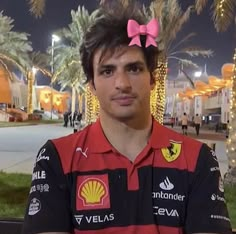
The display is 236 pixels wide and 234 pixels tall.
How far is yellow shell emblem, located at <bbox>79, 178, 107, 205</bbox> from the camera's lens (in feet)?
5.91

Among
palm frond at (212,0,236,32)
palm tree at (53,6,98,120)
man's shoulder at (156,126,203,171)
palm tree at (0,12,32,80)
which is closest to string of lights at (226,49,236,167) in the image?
palm frond at (212,0,236,32)

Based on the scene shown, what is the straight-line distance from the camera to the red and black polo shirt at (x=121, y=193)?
1.79 m

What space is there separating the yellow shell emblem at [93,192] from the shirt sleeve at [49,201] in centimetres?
7

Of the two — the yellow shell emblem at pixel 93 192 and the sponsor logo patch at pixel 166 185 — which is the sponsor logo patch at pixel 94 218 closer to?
the yellow shell emblem at pixel 93 192

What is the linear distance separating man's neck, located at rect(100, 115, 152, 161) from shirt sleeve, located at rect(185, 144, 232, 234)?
257 mm

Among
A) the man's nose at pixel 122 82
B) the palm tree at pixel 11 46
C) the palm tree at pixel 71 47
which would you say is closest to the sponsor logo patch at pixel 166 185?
the man's nose at pixel 122 82

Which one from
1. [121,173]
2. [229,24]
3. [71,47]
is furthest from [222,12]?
[71,47]

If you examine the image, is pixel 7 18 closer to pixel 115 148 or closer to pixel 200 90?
pixel 200 90

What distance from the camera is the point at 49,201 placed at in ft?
5.90

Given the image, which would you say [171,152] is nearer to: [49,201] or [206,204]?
[206,204]

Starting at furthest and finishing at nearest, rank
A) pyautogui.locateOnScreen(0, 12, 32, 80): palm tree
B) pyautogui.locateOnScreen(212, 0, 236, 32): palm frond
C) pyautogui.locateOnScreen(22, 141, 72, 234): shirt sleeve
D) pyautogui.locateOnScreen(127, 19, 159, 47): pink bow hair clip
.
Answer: pyautogui.locateOnScreen(0, 12, 32, 80): palm tree < pyautogui.locateOnScreen(212, 0, 236, 32): palm frond < pyautogui.locateOnScreen(127, 19, 159, 47): pink bow hair clip < pyautogui.locateOnScreen(22, 141, 72, 234): shirt sleeve

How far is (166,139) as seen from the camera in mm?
1973

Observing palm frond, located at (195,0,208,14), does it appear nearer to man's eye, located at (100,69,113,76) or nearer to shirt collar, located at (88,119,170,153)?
shirt collar, located at (88,119,170,153)

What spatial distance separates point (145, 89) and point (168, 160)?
0.30 metres
